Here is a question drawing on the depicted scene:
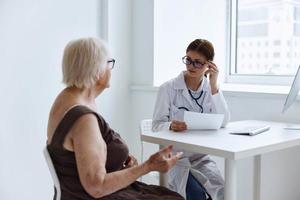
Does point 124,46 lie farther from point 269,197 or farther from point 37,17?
point 269,197

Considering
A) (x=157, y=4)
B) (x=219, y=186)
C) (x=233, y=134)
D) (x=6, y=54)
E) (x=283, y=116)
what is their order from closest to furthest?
1. (x=233, y=134)
2. (x=219, y=186)
3. (x=283, y=116)
4. (x=6, y=54)
5. (x=157, y=4)

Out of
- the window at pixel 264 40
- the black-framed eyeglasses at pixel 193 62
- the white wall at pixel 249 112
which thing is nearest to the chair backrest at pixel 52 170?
the black-framed eyeglasses at pixel 193 62

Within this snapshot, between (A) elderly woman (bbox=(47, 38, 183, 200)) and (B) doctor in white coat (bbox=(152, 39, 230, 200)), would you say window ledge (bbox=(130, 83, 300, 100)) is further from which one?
(A) elderly woman (bbox=(47, 38, 183, 200))

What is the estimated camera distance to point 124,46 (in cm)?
320

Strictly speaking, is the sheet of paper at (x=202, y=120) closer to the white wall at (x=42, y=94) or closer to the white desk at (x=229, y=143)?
the white desk at (x=229, y=143)

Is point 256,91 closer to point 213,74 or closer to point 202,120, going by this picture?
point 213,74

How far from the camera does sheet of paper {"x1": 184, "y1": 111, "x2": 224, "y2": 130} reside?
1917 mm

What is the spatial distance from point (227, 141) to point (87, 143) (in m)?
0.61

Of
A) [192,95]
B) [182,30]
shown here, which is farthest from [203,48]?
[182,30]

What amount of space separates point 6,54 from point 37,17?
0.32m

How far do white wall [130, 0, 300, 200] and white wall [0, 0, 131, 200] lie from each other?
0.38 metres

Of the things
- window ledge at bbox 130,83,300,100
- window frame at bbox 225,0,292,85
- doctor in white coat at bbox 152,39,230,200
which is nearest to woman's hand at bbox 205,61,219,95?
doctor in white coat at bbox 152,39,230,200

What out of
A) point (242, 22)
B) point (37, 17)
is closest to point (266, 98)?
point (242, 22)

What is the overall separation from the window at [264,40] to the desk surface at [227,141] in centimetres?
97
